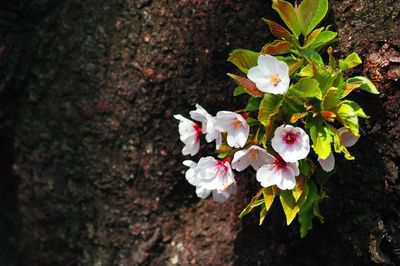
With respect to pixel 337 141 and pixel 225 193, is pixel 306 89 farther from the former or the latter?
pixel 225 193

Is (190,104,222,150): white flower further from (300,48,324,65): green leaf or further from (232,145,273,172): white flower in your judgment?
(300,48,324,65): green leaf

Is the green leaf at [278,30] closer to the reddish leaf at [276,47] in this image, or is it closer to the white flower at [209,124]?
the reddish leaf at [276,47]

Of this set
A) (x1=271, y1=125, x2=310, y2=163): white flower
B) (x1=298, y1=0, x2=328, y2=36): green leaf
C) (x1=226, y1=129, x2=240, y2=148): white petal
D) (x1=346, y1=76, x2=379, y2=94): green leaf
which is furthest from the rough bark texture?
(x1=226, y1=129, x2=240, y2=148): white petal

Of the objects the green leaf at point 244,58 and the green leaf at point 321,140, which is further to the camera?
the green leaf at point 244,58

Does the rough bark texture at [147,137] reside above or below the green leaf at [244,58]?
below

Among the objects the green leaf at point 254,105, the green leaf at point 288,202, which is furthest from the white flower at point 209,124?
the green leaf at point 288,202

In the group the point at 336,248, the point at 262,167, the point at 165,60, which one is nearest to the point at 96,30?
the point at 165,60

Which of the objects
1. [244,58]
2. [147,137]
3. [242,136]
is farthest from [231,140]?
[147,137]
